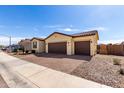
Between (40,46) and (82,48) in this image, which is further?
(40,46)

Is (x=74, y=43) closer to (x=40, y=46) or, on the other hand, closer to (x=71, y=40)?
(x=71, y=40)

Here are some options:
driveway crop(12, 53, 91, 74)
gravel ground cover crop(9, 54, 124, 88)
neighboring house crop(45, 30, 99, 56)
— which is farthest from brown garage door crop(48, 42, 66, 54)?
gravel ground cover crop(9, 54, 124, 88)

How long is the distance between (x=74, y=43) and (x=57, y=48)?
12.1 feet

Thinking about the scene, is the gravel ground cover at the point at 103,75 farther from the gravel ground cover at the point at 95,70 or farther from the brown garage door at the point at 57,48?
the brown garage door at the point at 57,48

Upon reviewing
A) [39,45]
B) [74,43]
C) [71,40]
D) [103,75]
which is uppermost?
[71,40]

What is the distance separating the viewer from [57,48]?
17766mm

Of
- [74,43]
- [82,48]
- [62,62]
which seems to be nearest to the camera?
[62,62]

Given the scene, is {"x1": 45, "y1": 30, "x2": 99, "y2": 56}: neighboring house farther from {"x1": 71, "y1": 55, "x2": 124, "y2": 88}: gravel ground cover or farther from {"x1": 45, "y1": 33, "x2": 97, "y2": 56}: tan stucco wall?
{"x1": 71, "y1": 55, "x2": 124, "y2": 88}: gravel ground cover

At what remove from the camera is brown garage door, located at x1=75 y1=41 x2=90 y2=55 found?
1402 cm

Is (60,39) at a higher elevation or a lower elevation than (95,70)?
higher

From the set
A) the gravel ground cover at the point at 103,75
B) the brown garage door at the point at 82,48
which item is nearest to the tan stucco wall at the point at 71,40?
the brown garage door at the point at 82,48

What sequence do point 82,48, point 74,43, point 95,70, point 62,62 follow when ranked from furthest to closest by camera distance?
point 74,43 < point 82,48 < point 62,62 < point 95,70

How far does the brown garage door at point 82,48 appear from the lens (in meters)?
14.0

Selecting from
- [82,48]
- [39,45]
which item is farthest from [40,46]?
[82,48]
